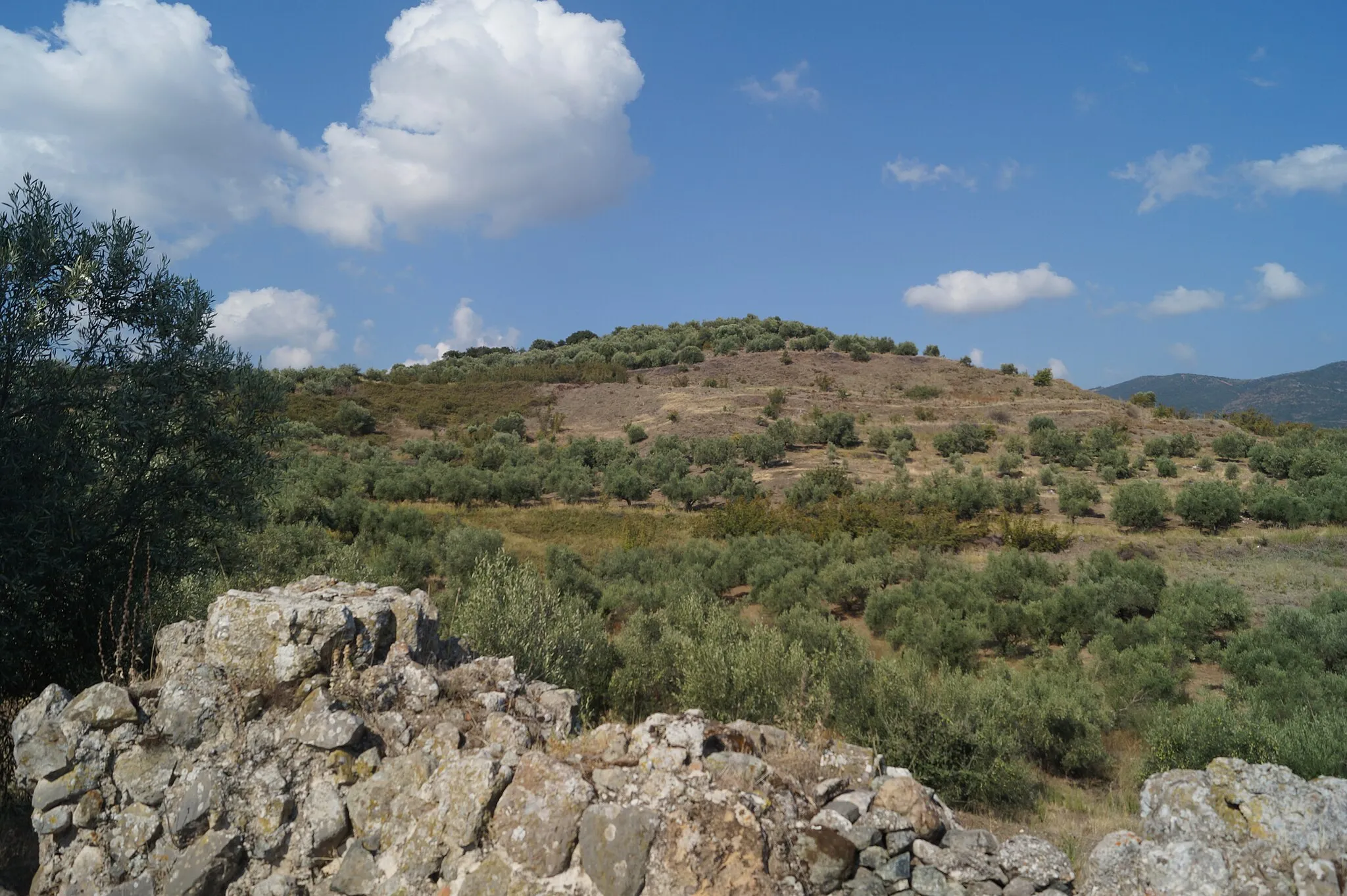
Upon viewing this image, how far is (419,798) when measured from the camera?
16.7ft

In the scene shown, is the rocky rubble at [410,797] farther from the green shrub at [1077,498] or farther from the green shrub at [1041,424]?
the green shrub at [1041,424]

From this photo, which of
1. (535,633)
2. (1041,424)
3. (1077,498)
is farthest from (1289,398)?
(535,633)

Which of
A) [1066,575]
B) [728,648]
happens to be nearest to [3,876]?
[728,648]

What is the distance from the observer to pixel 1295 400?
160 metres

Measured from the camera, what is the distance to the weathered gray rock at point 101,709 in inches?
210

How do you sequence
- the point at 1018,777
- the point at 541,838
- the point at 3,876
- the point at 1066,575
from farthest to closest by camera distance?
the point at 1066,575, the point at 1018,777, the point at 3,876, the point at 541,838

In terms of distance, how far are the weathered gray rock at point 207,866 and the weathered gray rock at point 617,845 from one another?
242cm

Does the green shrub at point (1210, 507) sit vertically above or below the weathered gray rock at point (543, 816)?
below

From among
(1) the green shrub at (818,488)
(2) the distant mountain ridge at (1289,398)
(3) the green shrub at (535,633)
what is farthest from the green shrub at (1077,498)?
(2) the distant mountain ridge at (1289,398)

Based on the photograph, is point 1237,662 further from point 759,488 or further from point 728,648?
point 759,488

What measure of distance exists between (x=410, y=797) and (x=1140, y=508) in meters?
32.6

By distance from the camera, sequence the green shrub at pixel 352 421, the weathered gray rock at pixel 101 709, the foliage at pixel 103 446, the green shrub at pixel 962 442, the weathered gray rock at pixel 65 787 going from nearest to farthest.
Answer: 1. the weathered gray rock at pixel 65 787
2. the weathered gray rock at pixel 101 709
3. the foliage at pixel 103 446
4. the green shrub at pixel 962 442
5. the green shrub at pixel 352 421

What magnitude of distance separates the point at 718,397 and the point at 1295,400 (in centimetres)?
16329

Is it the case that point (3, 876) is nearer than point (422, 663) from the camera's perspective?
Yes
